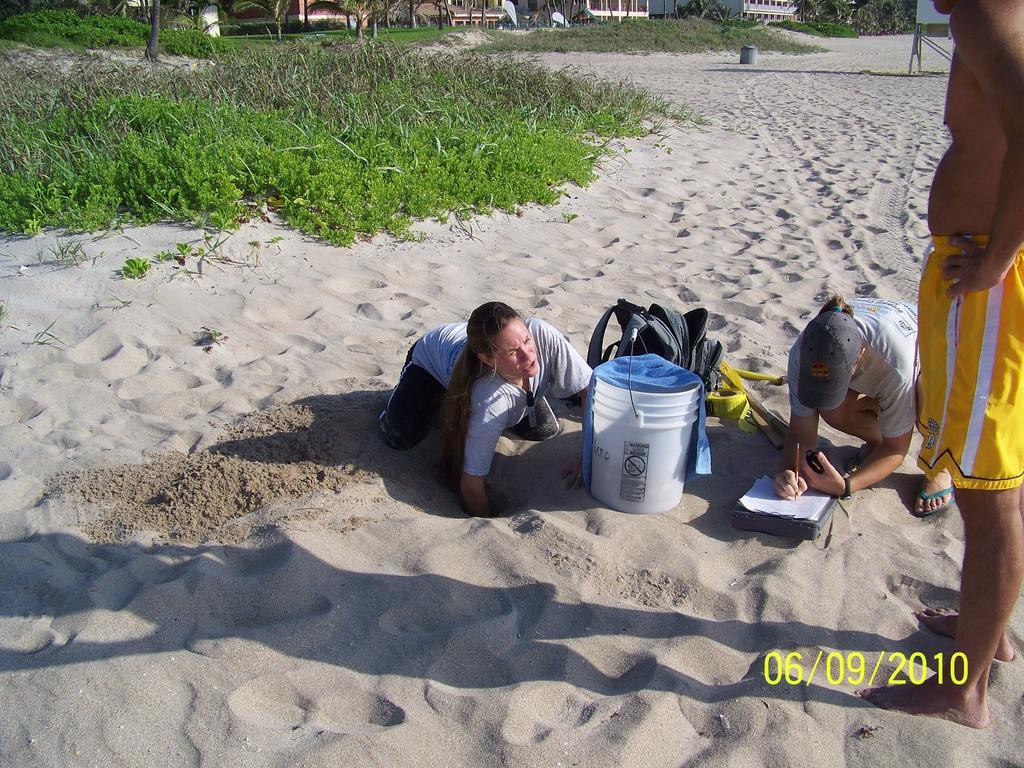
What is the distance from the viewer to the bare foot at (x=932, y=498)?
124 inches

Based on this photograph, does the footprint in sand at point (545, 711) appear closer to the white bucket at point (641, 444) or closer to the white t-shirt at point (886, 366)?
the white bucket at point (641, 444)

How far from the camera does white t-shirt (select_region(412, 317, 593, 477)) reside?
3189mm

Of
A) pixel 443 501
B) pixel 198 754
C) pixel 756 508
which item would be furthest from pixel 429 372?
pixel 198 754

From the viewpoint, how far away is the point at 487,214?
637 centimetres

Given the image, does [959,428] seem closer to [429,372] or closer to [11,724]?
[429,372]

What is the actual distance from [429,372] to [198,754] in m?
1.95

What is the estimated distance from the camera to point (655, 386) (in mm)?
3078

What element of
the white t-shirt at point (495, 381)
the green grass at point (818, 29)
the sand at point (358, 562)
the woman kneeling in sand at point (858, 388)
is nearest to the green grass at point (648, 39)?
the green grass at point (818, 29)

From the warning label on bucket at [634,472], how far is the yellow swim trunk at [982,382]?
1121 millimetres

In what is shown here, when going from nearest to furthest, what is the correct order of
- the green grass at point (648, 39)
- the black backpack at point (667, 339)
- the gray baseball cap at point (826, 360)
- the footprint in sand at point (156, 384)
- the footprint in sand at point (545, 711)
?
the footprint in sand at point (545, 711)
the gray baseball cap at point (826, 360)
the black backpack at point (667, 339)
the footprint in sand at point (156, 384)
the green grass at point (648, 39)

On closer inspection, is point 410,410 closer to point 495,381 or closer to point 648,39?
point 495,381

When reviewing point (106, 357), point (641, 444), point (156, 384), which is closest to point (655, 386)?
point (641, 444)

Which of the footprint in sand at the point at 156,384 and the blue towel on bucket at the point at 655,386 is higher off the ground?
the blue towel on bucket at the point at 655,386
